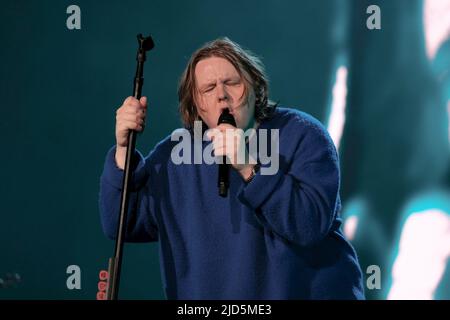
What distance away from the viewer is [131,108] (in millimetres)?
1265

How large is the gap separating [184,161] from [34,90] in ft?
3.30

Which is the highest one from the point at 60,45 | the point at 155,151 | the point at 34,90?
the point at 60,45

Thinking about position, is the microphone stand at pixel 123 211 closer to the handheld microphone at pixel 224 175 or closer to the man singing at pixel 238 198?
the man singing at pixel 238 198

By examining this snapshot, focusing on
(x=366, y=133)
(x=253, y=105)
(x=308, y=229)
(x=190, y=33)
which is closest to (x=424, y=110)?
(x=366, y=133)

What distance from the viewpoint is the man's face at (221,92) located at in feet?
4.66

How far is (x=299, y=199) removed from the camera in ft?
4.08

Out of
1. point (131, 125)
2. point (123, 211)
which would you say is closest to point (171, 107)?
point (131, 125)

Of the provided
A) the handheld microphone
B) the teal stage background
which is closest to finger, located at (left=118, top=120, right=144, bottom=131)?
the handheld microphone

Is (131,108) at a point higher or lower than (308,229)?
higher

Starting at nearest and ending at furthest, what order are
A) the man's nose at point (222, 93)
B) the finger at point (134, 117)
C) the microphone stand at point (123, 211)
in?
the microphone stand at point (123, 211)
the finger at point (134, 117)
the man's nose at point (222, 93)

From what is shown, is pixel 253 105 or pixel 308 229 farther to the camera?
pixel 253 105

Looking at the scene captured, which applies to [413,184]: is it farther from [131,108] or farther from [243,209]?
[131,108]

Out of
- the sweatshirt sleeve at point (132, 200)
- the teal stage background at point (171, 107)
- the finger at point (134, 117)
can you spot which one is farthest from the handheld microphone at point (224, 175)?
the teal stage background at point (171, 107)

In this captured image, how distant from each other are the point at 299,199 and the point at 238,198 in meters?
0.11
